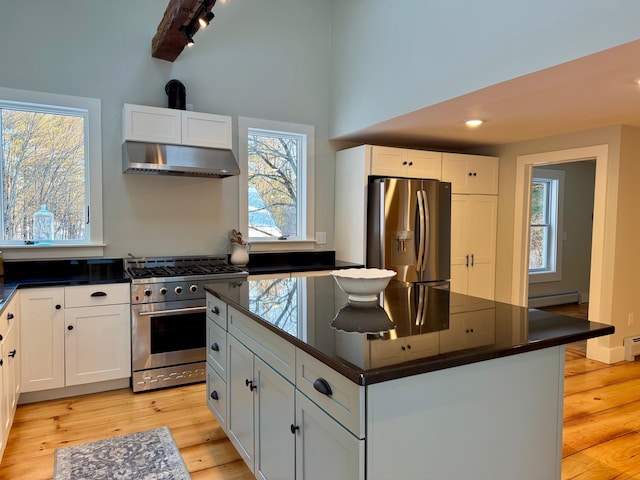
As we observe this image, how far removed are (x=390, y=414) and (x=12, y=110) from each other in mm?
3644

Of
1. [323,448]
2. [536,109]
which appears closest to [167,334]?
[323,448]

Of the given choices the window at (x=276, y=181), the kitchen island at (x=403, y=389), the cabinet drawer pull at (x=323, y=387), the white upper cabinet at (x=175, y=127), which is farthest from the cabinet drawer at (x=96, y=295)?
the cabinet drawer pull at (x=323, y=387)

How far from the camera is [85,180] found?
3607mm

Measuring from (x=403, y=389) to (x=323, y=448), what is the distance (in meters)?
0.36

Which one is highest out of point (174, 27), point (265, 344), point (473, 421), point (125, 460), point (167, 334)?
point (174, 27)

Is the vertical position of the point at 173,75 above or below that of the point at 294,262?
above

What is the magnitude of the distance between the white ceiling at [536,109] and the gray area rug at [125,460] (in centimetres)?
280

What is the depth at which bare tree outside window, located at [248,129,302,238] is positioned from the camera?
14.2 feet

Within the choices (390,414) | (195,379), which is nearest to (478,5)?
(390,414)

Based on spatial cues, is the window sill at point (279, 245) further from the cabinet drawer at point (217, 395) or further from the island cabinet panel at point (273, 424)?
the island cabinet panel at point (273, 424)

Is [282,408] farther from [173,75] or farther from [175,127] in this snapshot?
[173,75]

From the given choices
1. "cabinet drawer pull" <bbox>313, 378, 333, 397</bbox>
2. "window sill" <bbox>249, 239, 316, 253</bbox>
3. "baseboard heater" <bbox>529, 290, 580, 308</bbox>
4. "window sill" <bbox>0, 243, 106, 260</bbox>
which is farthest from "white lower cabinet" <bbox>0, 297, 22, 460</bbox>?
"baseboard heater" <bbox>529, 290, 580, 308</bbox>

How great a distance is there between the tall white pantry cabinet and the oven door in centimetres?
168

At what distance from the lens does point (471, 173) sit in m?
4.77
